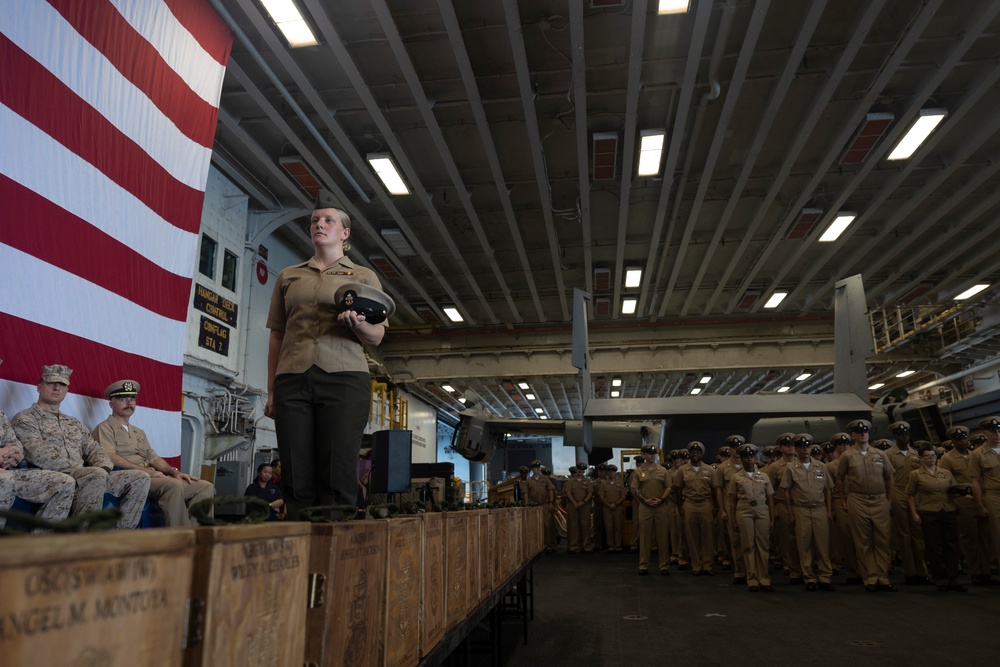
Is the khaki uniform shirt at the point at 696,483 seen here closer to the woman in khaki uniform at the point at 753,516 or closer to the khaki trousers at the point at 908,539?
the woman in khaki uniform at the point at 753,516

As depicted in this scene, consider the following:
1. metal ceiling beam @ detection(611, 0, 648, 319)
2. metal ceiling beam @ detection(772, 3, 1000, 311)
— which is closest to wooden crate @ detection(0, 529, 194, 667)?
metal ceiling beam @ detection(611, 0, 648, 319)

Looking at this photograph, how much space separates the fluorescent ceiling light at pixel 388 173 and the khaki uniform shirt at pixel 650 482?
482cm

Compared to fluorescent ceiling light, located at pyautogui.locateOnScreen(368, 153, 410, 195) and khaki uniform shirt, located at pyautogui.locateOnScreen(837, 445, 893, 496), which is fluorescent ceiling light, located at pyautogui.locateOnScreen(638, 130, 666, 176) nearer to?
fluorescent ceiling light, located at pyautogui.locateOnScreen(368, 153, 410, 195)

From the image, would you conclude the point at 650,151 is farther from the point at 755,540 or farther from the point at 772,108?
the point at 755,540

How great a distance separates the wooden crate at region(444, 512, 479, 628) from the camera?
2084mm

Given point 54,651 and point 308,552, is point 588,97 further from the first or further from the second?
point 54,651

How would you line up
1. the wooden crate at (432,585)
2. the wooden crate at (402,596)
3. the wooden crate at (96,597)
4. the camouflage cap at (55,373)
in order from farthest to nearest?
the camouflage cap at (55,373) < the wooden crate at (432,585) < the wooden crate at (402,596) < the wooden crate at (96,597)

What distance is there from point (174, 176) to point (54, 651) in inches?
158

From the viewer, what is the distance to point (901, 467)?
6.75m

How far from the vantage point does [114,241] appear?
3406 millimetres

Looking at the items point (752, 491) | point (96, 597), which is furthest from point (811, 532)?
point (96, 597)

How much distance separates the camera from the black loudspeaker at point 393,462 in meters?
4.47

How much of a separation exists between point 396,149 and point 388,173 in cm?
61

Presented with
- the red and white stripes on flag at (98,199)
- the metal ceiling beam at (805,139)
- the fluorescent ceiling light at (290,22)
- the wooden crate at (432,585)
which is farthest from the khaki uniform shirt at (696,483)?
the fluorescent ceiling light at (290,22)
